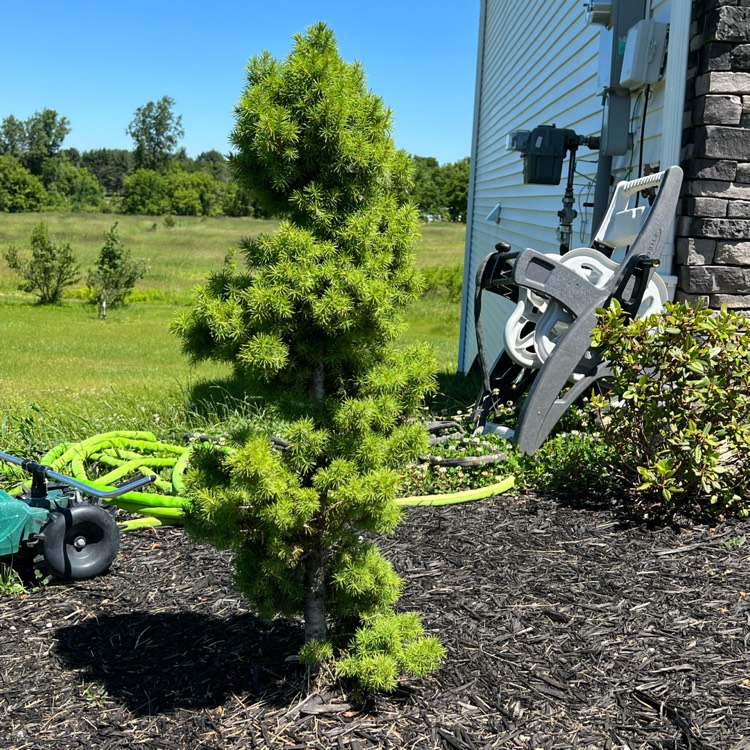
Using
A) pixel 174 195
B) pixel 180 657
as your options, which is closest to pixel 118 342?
pixel 180 657

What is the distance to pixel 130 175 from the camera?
307 ft

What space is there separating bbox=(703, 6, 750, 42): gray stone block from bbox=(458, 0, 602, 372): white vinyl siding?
6.24ft

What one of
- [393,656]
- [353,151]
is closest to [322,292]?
[353,151]

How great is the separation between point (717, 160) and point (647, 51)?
1089 mm

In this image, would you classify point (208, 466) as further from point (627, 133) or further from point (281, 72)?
point (627, 133)

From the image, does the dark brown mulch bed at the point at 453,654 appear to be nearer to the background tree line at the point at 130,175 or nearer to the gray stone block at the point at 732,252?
the gray stone block at the point at 732,252

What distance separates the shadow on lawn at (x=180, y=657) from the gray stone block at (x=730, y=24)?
428cm

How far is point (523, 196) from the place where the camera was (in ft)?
35.9

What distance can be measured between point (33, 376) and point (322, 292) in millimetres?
12482

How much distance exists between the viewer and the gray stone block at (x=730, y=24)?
5.16 metres

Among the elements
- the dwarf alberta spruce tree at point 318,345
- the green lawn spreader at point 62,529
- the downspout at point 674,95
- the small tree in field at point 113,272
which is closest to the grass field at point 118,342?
the dwarf alberta spruce tree at point 318,345

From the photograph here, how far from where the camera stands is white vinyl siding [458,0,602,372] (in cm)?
815

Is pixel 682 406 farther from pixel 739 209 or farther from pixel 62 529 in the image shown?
pixel 62 529

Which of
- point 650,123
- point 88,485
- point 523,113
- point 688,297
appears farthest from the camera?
point 523,113
